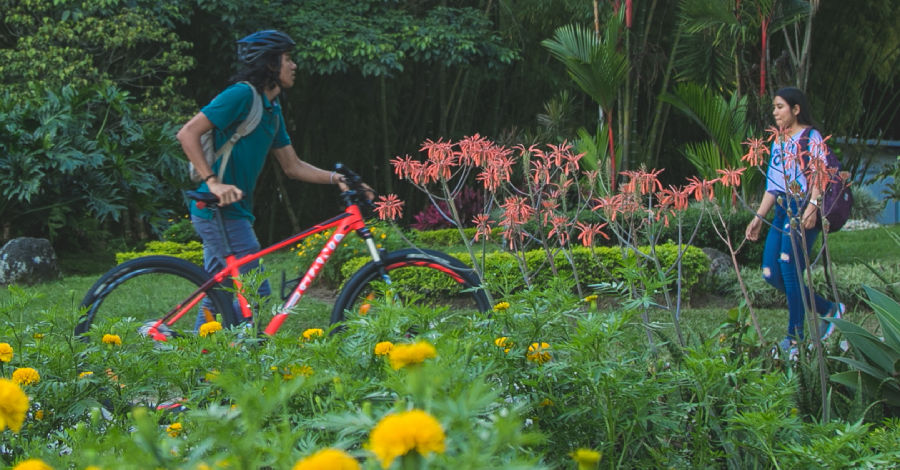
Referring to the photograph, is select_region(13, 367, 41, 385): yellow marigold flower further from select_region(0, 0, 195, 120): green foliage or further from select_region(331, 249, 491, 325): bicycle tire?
select_region(0, 0, 195, 120): green foliage

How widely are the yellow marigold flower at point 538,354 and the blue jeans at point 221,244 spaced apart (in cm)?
197

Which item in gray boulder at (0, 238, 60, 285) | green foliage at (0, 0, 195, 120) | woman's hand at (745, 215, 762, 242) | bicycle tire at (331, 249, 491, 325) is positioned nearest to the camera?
bicycle tire at (331, 249, 491, 325)

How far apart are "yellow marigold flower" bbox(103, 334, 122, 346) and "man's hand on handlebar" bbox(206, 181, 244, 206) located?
1391 millimetres

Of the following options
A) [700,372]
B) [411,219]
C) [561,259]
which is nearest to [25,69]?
[411,219]

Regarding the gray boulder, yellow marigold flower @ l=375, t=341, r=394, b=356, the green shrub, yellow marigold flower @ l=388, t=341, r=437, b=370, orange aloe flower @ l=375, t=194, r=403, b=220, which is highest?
yellow marigold flower @ l=388, t=341, r=437, b=370

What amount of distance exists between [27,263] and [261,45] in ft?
19.2

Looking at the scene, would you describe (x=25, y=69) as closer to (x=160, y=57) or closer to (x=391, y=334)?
(x=160, y=57)

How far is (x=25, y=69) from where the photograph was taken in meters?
10.2

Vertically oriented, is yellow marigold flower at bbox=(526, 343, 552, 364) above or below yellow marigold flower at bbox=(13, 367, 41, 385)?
below

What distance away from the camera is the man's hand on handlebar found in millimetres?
3221

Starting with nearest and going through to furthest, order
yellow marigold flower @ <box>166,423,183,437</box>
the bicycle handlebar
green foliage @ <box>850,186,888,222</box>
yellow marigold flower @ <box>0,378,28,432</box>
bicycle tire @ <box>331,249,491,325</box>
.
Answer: yellow marigold flower @ <box>0,378,28,432</box> < yellow marigold flower @ <box>166,423,183,437</box> < bicycle tire @ <box>331,249,491,325</box> < the bicycle handlebar < green foliage @ <box>850,186,888,222</box>

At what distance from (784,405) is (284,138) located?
2700 mm

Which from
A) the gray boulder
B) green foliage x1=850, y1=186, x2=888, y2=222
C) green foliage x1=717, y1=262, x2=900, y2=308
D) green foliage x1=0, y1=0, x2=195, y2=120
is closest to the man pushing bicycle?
green foliage x1=717, y1=262, x2=900, y2=308

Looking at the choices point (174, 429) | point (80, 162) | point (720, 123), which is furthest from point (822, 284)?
point (80, 162)
